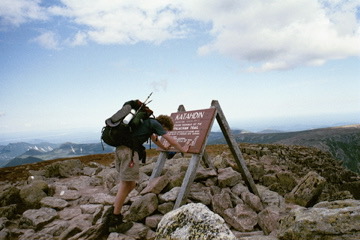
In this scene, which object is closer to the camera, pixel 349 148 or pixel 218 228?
pixel 218 228

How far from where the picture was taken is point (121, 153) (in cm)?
588

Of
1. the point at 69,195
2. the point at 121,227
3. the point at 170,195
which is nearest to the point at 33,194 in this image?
the point at 69,195

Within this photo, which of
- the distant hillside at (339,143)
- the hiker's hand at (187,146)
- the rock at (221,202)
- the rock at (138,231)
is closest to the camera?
the rock at (138,231)

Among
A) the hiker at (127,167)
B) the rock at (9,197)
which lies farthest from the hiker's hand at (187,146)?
the rock at (9,197)

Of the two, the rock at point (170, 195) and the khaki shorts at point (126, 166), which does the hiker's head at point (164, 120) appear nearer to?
the khaki shorts at point (126, 166)

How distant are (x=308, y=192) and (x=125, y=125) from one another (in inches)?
251

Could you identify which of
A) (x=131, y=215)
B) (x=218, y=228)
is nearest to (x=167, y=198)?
(x=131, y=215)

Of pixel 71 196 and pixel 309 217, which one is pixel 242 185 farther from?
pixel 71 196

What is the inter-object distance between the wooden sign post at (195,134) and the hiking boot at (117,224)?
4.28ft

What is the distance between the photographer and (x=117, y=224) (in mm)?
5832

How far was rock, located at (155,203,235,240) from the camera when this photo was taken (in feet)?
10.2

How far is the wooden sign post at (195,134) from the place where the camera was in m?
6.58

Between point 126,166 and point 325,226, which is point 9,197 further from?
point 325,226

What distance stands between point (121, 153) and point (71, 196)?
4636 mm
